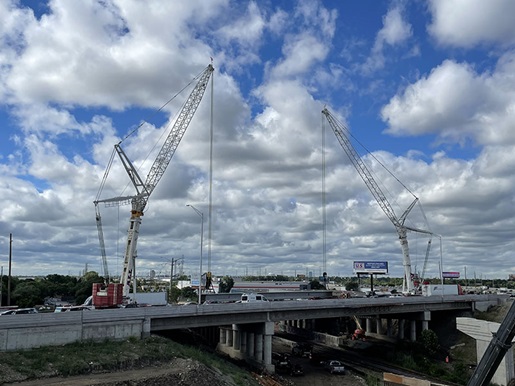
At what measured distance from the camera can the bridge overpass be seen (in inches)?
1740

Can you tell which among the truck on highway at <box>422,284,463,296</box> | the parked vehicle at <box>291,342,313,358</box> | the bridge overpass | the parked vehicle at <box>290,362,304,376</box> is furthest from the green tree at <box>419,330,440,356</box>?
the truck on highway at <box>422,284,463,296</box>

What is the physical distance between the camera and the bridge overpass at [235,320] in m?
44.2

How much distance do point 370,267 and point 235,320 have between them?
313ft

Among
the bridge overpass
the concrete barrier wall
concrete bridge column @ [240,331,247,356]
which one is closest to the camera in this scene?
the concrete barrier wall

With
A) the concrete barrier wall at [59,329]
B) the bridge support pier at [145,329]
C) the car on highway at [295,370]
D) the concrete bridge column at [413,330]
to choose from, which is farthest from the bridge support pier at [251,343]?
the concrete bridge column at [413,330]

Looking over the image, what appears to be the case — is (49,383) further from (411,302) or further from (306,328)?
(306,328)

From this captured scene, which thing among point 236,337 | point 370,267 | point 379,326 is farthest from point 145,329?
point 370,267

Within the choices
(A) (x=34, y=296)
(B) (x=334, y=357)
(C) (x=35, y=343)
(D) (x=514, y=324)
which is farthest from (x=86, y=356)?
(A) (x=34, y=296)

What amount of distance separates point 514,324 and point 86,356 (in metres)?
31.7

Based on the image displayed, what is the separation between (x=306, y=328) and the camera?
363 ft

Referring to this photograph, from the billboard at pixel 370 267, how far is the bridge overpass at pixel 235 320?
1820 inches

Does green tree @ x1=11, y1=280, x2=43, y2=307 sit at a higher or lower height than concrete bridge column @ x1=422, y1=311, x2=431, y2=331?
higher

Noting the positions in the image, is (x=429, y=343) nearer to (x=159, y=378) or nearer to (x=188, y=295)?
(x=159, y=378)

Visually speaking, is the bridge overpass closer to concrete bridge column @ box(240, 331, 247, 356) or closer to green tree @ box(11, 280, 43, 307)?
concrete bridge column @ box(240, 331, 247, 356)
